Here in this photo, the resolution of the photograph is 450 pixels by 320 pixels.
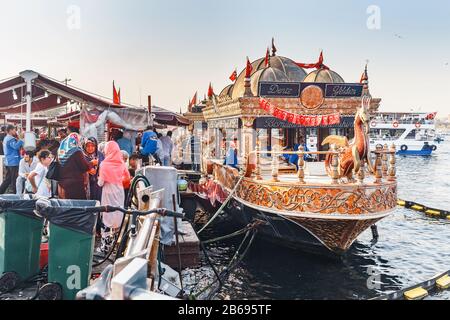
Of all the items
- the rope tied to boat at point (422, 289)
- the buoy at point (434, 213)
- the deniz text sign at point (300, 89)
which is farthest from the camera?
the buoy at point (434, 213)

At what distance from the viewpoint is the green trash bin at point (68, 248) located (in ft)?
14.2

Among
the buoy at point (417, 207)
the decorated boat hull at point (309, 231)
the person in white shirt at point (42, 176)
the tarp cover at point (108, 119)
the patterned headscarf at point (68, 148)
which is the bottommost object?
the buoy at point (417, 207)

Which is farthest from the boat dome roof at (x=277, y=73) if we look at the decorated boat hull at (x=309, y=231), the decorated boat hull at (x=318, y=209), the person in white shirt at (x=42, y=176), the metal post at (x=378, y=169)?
the person in white shirt at (x=42, y=176)

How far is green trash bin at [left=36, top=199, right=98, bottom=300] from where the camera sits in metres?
4.33

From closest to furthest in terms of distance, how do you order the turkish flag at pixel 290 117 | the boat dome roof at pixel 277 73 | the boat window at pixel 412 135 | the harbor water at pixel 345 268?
the harbor water at pixel 345 268 → the turkish flag at pixel 290 117 → the boat dome roof at pixel 277 73 → the boat window at pixel 412 135

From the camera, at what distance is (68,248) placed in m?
→ 4.42

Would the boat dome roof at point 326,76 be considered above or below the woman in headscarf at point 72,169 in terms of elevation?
above

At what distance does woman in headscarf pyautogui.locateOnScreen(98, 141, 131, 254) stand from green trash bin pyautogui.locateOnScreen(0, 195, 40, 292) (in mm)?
1985

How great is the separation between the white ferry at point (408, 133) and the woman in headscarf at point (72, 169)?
5947cm

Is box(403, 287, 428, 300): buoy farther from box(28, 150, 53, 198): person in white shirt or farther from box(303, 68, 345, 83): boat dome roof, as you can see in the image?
box(303, 68, 345, 83): boat dome roof

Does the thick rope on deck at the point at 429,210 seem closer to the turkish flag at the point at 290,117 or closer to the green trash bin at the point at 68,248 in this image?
the turkish flag at the point at 290,117

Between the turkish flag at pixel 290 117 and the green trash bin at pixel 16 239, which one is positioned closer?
the green trash bin at pixel 16 239

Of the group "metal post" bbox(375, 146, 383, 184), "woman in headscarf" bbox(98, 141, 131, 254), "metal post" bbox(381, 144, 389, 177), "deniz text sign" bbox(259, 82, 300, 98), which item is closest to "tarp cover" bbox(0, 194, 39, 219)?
"woman in headscarf" bbox(98, 141, 131, 254)
